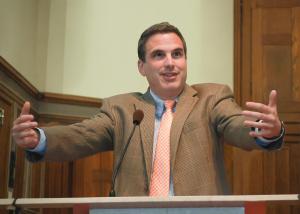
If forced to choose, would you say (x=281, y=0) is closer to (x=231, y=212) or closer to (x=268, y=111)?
(x=268, y=111)

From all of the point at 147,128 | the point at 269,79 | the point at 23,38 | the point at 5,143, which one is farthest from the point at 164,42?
the point at 269,79

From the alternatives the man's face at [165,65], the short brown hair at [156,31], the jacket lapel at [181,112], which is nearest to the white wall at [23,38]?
the short brown hair at [156,31]

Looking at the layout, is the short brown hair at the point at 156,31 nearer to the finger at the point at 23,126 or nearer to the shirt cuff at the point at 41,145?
the shirt cuff at the point at 41,145

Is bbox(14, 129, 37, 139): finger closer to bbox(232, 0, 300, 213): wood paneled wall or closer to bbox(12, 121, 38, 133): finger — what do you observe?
bbox(12, 121, 38, 133): finger

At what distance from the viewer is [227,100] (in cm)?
248

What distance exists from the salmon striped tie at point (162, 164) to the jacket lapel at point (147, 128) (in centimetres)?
3

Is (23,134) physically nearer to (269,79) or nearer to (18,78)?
(18,78)

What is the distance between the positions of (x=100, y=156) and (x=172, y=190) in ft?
7.53

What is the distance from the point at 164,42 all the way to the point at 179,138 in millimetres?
506

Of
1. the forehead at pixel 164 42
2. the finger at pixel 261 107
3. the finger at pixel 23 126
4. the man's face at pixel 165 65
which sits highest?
the forehead at pixel 164 42

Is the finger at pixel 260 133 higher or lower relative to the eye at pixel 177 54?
lower

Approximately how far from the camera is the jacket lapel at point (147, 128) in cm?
231

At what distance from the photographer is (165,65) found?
254 cm

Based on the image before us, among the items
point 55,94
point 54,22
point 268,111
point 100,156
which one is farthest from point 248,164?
point 268,111
